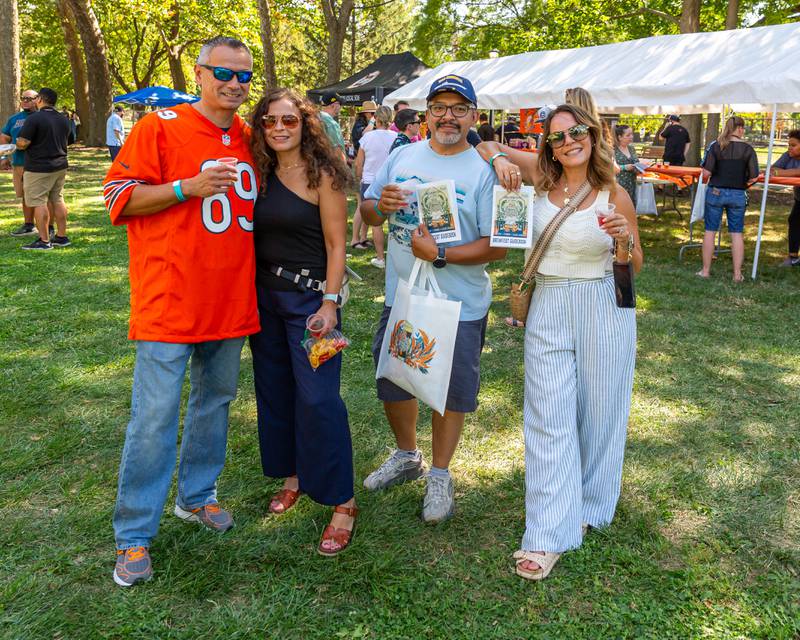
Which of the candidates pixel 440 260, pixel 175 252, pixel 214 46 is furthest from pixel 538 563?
pixel 214 46

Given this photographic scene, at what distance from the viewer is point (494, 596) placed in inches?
109

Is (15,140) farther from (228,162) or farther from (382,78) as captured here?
(382,78)

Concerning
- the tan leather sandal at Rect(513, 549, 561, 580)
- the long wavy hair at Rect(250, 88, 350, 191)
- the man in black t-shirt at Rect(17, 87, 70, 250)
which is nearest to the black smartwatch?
the long wavy hair at Rect(250, 88, 350, 191)

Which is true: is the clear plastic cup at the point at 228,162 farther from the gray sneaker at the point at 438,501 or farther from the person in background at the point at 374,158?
the person in background at the point at 374,158

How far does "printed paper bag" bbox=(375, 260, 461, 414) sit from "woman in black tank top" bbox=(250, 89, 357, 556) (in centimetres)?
31

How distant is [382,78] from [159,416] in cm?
1949

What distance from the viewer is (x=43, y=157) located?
8.83 meters

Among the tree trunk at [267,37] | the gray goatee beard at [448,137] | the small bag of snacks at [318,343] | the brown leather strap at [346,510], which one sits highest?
the tree trunk at [267,37]

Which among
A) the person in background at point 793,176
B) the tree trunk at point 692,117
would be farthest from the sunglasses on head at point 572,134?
the tree trunk at point 692,117

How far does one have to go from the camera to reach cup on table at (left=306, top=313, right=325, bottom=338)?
2863 mm

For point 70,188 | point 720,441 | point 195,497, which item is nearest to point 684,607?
point 720,441

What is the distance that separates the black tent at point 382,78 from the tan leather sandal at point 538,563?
1758 cm

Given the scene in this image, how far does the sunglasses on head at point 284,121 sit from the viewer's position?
109 inches

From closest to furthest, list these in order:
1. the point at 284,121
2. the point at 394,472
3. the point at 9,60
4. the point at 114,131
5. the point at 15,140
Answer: the point at 284,121, the point at 394,472, the point at 15,140, the point at 9,60, the point at 114,131
